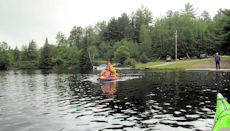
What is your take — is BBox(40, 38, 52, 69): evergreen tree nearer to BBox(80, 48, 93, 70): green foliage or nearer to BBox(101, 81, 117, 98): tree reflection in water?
BBox(80, 48, 93, 70): green foliage

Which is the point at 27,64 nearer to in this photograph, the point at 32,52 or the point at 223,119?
the point at 32,52

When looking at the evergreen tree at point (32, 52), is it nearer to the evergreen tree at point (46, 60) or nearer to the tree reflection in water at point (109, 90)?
the evergreen tree at point (46, 60)

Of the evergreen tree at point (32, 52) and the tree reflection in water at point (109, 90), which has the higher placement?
the evergreen tree at point (32, 52)

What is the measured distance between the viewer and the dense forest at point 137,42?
70.1m

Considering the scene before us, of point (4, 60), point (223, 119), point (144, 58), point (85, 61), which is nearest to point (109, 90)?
point (223, 119)

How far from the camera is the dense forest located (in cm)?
7006

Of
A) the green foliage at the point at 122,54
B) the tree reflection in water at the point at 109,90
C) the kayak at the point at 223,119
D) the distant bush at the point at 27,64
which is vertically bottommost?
the tree reflection in water at the point at 109,90

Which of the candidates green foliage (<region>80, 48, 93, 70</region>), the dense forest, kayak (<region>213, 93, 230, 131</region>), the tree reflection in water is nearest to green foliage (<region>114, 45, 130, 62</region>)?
the dense forest

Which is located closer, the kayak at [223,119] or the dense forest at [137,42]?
the kayak at [223,119]

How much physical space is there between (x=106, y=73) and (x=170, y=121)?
2113 centimetres

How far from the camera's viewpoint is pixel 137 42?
10706 centimetres

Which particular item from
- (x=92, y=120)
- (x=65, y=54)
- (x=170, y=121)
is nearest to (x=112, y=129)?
(x=92, y=120)

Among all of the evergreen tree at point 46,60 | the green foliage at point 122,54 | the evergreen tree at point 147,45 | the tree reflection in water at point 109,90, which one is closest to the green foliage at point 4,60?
the evergreen tree at point 46,60

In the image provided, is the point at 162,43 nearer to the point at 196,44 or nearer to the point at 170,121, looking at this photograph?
the point at 196,44
